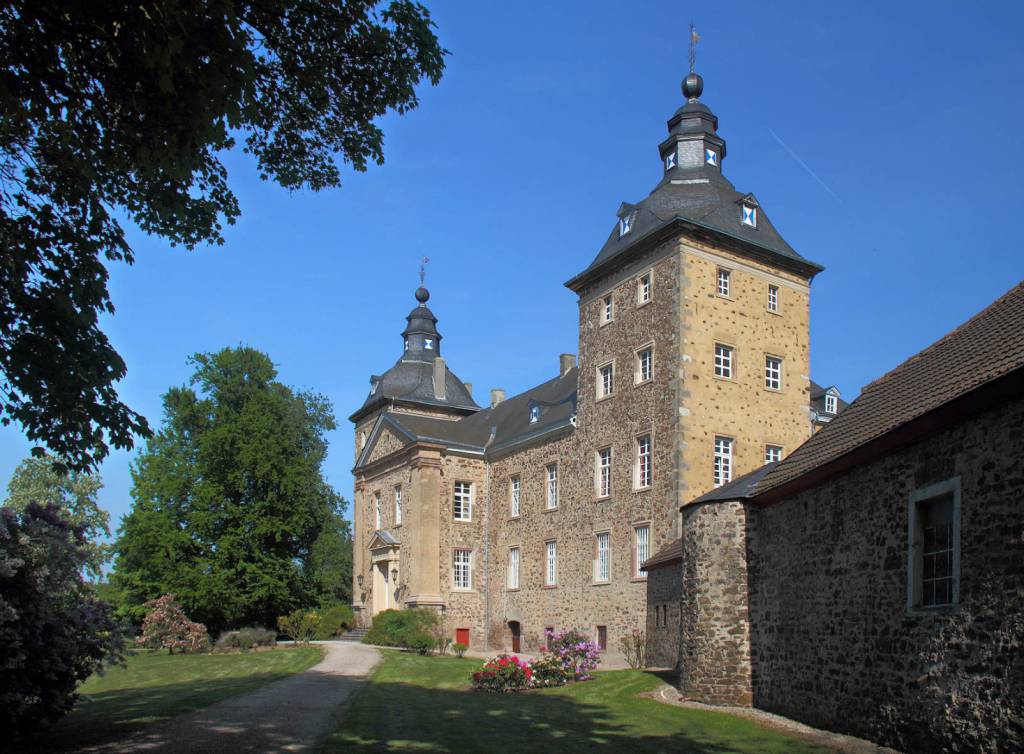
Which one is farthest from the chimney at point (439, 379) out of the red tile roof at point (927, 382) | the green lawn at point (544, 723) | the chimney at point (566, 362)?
the red tile roof at point (927, 382)

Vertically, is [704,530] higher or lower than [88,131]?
lower

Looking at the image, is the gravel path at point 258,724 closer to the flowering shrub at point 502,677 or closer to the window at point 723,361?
the flowering shrub at point 502,677

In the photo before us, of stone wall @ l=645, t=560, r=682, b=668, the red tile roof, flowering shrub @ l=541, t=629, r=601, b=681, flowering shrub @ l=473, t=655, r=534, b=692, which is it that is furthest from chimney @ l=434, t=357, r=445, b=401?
the red tile roof

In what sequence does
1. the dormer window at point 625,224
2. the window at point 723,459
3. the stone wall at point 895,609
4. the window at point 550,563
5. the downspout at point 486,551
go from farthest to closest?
→ the downspout at point 486,551
the window at point 550,563
the dormer window at point 625,224
the window at point 723,459
the stone wall at point 895,609

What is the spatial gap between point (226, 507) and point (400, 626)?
7.97 meters

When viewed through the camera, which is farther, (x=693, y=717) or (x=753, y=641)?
(x=753, y=641)

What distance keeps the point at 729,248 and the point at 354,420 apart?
89.4 feet

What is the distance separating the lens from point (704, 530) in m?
16.0

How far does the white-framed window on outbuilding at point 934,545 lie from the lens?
984 cm

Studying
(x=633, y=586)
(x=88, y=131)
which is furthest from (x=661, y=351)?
(x=88, y=131)

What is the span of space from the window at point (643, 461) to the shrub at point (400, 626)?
8.57 metres

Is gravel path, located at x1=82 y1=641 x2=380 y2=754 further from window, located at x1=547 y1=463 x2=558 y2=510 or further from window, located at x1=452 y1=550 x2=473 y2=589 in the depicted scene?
window, located at x1=452 y1=550 x2=473 y2=589

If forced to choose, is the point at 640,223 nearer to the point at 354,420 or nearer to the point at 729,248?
the point at 729,248

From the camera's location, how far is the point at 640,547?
26.9 metres
